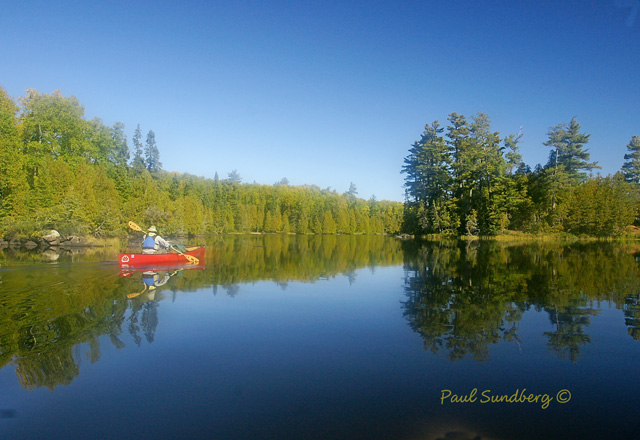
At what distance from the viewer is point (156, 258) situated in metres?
18.2

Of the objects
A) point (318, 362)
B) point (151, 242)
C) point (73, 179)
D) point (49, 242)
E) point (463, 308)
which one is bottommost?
point (318, 362)

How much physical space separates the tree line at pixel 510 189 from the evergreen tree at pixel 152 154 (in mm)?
50982

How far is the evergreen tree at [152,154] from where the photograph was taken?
71.8 meters

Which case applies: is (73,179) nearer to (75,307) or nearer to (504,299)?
(75,307)

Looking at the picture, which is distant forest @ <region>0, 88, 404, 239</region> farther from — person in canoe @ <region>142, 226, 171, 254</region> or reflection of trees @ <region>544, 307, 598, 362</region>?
reflection of trees @ <region>544, 307, 598, 362</region>

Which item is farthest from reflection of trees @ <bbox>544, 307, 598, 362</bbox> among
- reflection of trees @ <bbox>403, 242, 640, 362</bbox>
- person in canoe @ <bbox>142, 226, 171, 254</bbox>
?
person in canoe @ <bbox>142, 226, 171, 254</bbox>

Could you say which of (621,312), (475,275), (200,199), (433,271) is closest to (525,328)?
(621,312)

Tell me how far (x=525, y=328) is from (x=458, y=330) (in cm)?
166

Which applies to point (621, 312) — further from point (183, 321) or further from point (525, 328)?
point (183, 321)

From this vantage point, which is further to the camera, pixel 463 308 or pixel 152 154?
pixel 152 154

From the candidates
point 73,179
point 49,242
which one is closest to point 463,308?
point 49,242

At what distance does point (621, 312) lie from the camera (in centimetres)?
984

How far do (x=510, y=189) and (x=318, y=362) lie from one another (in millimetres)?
46747

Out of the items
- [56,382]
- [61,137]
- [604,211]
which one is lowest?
[56,382]
